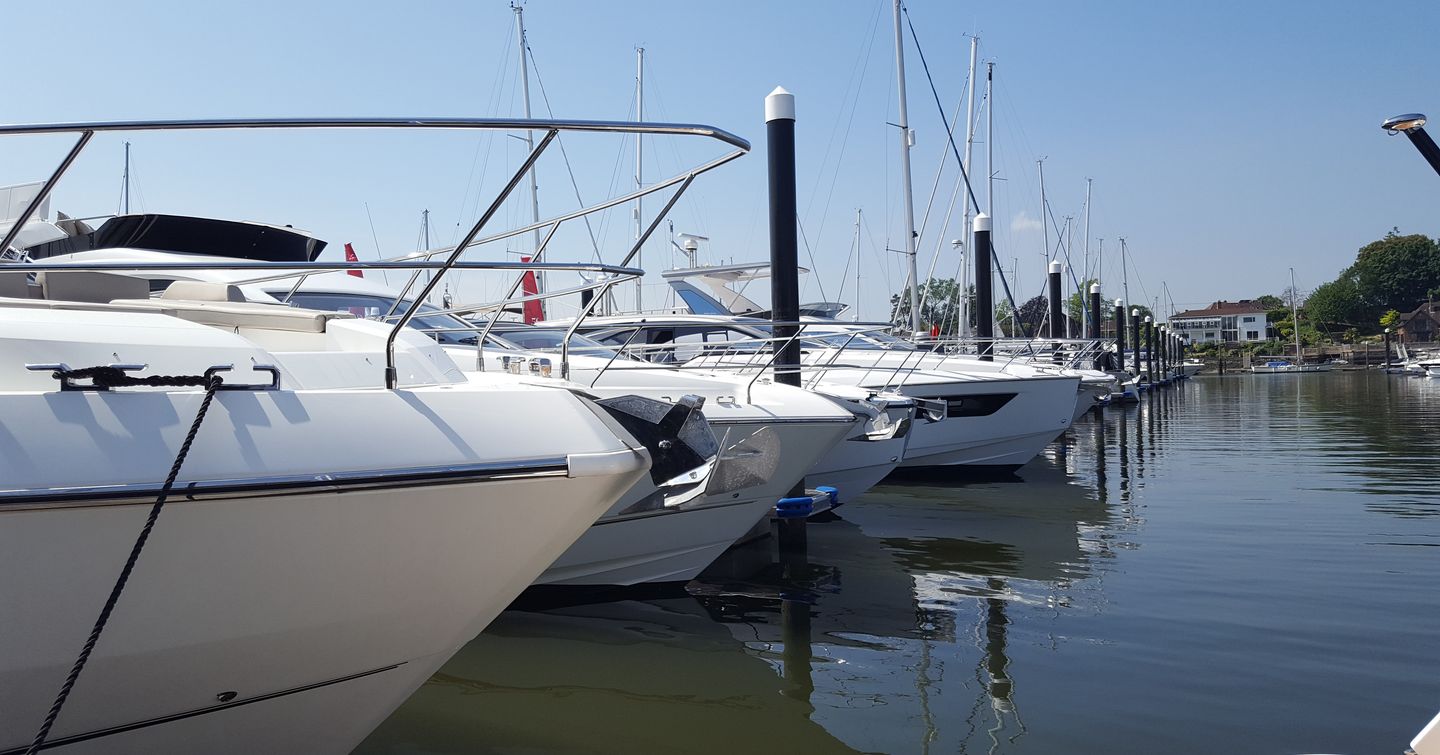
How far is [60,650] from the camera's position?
234cm

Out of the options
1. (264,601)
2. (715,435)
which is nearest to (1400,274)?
(715,435)

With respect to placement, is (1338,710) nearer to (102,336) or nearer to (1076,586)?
(1076,586)

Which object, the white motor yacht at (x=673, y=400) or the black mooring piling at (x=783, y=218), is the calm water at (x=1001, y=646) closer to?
the white motor yacht at (x=673, y=400)

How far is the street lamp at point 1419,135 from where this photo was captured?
2658 millimetres

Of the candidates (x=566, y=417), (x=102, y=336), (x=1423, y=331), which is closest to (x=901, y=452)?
Answer: (x=566, y=417)

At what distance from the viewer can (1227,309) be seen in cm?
10706

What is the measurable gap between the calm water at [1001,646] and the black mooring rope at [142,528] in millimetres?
1592

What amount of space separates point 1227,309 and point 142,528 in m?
120

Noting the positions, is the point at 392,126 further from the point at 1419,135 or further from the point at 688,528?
the point at 688,528

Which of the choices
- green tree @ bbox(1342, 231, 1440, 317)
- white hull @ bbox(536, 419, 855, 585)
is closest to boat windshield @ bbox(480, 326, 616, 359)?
white hull @ bbox(536, 419, 855, 585)

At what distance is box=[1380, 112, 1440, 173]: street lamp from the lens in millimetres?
2658

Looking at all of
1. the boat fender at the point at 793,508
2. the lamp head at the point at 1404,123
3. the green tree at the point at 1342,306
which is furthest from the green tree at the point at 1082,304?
the lamp head at the point at 1404,123

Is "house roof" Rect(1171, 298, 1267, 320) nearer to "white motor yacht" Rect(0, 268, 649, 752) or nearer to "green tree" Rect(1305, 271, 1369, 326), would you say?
"green tree" Rect(1305, 271, 1369, 326)

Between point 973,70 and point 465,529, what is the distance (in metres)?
23.0
